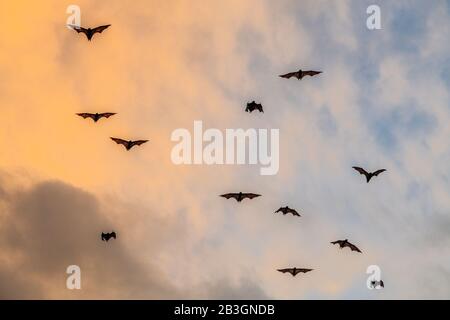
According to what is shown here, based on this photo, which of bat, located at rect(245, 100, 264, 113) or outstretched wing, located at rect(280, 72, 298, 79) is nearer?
bat, located at rect(245, 100, 264, 113)

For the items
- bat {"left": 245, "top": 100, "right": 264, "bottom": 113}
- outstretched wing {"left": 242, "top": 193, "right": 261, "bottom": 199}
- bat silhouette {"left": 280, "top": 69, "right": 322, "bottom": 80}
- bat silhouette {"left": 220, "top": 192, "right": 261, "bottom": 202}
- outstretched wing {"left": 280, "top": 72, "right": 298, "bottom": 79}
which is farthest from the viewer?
outstretched wing {"left": 242, "top": 193, "right": 261, "bottom": 199}

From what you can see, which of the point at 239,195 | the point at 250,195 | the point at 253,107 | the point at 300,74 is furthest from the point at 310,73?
the point at 239,195

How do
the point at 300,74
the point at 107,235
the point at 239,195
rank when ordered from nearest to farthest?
the point at 300,74 < the point at 239,195 < the point at 107,235

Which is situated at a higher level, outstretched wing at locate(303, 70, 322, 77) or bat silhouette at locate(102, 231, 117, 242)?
outstretched wing at locate(303, 70, 322, 77)

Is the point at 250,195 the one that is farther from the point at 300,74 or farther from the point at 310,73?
the point at 310,73

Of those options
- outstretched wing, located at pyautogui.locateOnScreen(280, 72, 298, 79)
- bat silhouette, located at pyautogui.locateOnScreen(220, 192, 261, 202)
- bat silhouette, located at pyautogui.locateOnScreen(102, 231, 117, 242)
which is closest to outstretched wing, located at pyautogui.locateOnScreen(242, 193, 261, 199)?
bat silhouette, located at pyautogui.locateOnScreen(220, 192, 261, 202)

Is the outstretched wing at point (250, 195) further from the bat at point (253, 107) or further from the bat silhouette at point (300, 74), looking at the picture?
the bat silhouette at point (300, 74)

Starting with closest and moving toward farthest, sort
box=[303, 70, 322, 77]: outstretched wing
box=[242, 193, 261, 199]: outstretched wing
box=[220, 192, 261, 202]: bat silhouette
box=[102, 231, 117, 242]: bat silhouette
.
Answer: box=[303, 70, 322, 77]: outstretched wing, box=[220, 192, 261, 202]: bat silhouette, box=[242, 193, 261, 199]: outstretched wing, box=[102, 231, 117, 242]: bat silhouette

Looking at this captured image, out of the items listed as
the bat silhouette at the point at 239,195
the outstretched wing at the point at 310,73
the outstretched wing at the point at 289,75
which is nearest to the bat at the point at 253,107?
the outstretched wing at the point at 289,75

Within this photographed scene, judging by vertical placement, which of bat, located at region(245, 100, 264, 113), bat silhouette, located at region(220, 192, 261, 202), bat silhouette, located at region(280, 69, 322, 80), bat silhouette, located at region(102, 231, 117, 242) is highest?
bat silhouette, located at region(280, 69, 322, 80)

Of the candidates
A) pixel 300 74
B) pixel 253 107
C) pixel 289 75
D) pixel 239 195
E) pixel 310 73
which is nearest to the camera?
pixel 253 107

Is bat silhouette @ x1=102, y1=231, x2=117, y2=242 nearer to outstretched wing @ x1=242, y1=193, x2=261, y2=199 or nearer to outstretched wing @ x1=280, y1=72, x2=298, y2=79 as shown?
outstretched wing @ x1=242, y1=193, x2=261, y2=199
